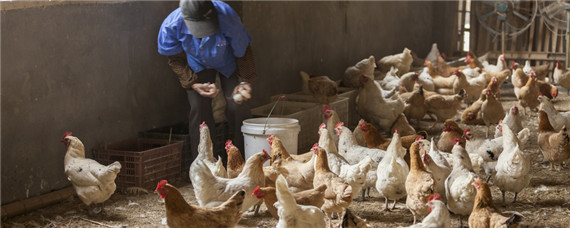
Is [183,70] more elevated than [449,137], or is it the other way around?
[183,70]

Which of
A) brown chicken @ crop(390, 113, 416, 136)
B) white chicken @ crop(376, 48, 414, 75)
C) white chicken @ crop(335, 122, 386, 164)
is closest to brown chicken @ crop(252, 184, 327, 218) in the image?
white chicken @ crop(335, 122, 386, 164)

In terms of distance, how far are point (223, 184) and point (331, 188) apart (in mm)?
842

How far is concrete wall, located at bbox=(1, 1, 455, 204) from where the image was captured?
5.72 metres

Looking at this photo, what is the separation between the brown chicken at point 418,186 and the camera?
4996mm

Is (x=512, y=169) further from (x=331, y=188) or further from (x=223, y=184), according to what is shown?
(x=223, y=184)

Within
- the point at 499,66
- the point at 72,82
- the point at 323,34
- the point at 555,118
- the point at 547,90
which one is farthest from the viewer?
the point at 499,66

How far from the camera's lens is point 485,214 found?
4566mm

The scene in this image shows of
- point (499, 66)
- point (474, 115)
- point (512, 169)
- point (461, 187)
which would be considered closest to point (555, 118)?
point (474, 115)

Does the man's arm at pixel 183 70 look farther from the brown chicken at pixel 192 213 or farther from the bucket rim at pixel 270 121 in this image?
the brown chicken at pixel 192 213

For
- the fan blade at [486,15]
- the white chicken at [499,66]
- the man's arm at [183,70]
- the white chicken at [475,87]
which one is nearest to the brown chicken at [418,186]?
the man's arm at [183,70]

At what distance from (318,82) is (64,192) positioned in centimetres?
371

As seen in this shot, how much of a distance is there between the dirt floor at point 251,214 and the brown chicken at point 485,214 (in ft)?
2.71

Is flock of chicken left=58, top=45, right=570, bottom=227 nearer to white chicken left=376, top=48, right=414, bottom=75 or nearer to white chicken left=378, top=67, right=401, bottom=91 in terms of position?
white chicken left=378, top=67, right=401, bottom=91

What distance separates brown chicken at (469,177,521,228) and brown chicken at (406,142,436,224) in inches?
15.5
